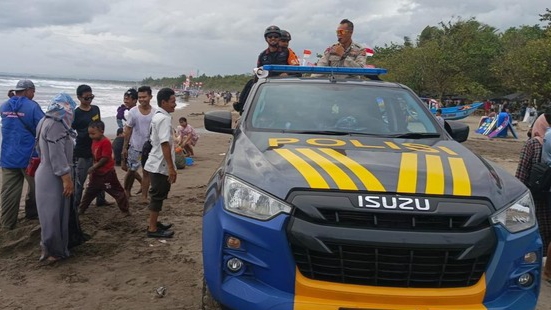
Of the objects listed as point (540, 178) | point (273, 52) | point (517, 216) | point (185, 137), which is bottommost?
point (185, 137)

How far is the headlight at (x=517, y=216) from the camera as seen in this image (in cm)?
258

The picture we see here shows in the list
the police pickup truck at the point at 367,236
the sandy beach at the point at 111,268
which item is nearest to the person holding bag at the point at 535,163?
the sandy beach at the point at 111,268

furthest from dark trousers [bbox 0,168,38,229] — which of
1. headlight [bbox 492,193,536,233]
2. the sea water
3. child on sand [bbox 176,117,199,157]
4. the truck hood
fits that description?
child on sand [bbox 176,117,199,157]

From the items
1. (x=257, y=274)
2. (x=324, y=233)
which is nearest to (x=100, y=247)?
(x=257, y=274)

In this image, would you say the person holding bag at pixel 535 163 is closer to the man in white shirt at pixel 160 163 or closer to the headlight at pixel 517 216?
the headlight at pixel 517 216

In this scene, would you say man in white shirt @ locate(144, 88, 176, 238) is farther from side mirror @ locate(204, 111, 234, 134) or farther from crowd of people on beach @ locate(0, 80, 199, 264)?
side mirror @ locate(204, 111, 234, 134)

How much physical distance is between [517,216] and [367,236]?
931 millimetres

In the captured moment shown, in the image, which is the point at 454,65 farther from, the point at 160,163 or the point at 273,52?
the point at 160,163

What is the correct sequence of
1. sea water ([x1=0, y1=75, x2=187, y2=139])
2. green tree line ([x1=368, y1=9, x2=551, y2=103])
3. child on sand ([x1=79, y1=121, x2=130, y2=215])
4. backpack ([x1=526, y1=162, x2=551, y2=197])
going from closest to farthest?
backpack ([x1=526, y1=162, x2=551, y2=197]) < child on sand ([x1=79, y1=121, x2=130, y2=215]) < sea water ([x1=0, y1=75, x2=187, y2=139]) < green tree line ([x1=368, y1=9, x2=551, y2=103])

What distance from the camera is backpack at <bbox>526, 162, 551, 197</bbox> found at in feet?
14.2

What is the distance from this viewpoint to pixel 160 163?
17.5 ft

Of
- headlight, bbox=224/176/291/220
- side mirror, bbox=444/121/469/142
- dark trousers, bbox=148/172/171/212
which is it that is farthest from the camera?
dark trousers, bbox=148/172/171/212

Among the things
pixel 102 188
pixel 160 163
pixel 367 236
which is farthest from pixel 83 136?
pixel 367 236

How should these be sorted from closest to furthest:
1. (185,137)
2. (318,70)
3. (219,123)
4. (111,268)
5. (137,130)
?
(219,123) < (111,268) < (318,70) < (137,130) < (185,137)
